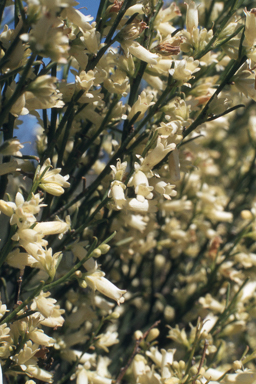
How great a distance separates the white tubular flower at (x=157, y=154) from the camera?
665 millimetres

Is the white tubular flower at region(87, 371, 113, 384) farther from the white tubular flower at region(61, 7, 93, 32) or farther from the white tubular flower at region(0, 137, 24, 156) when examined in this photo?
the white tubular flower at region(61, 7, 93, 32)

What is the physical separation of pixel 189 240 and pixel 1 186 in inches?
31.3

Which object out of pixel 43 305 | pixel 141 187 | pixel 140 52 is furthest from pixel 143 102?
pixel 43 305

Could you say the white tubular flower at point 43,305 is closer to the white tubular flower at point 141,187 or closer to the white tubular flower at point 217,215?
the white tubular flower at point 141,187

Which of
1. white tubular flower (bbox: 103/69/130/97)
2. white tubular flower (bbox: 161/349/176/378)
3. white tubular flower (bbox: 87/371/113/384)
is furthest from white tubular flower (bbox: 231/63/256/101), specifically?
white tubular flower (bbox: 87/371/113/384)

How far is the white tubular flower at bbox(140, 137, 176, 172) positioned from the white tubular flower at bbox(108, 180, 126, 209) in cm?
6

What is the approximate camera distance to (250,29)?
2.18 feet

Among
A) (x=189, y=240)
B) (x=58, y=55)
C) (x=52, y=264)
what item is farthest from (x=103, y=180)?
(x=189, y=240)

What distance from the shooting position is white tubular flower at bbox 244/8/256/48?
658mm

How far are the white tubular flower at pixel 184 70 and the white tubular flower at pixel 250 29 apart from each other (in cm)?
10

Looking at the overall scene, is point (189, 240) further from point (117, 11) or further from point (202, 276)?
point (117, 11)

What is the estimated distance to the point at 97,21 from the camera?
0.71 metres

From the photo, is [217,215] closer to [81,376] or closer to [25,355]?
[81,376]

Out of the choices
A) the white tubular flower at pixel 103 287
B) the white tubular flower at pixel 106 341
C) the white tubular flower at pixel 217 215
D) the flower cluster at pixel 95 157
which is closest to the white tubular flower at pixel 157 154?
the flower cluster at pixel 95 157
